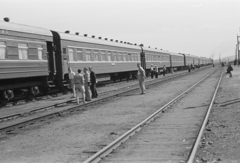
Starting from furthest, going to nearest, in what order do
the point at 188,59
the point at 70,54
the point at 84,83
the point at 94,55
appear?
the point at 188,59 < the point at 94,55 < the point at 70,54 < the point at 84,83

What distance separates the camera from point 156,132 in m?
8.10

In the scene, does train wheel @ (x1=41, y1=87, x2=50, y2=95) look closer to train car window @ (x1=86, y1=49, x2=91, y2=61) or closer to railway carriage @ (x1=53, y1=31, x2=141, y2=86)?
railway carriage @ (x1=53, y1=31, x2=141, y2=86)

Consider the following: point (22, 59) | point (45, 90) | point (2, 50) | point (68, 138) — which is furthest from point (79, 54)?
point (68, 138)

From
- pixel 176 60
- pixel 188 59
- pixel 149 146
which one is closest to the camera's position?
pixel 149 146

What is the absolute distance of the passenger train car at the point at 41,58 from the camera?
586 inches

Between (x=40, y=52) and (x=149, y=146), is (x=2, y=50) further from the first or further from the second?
(x=149, y=146)

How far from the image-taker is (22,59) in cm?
1570

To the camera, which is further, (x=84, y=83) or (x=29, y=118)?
(x=84, y=83)

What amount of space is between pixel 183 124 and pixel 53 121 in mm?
4130

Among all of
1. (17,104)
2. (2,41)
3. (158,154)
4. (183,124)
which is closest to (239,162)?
(158,154)

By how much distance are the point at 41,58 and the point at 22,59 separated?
177cm

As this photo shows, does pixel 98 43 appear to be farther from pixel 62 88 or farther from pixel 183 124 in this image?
pixel 183 124

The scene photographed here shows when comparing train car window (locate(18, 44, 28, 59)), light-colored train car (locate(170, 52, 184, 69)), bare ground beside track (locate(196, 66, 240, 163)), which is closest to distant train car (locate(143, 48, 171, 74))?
light-colored train car (locate(170, 52, 184, 69))

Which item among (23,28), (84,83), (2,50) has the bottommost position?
(84,83)
